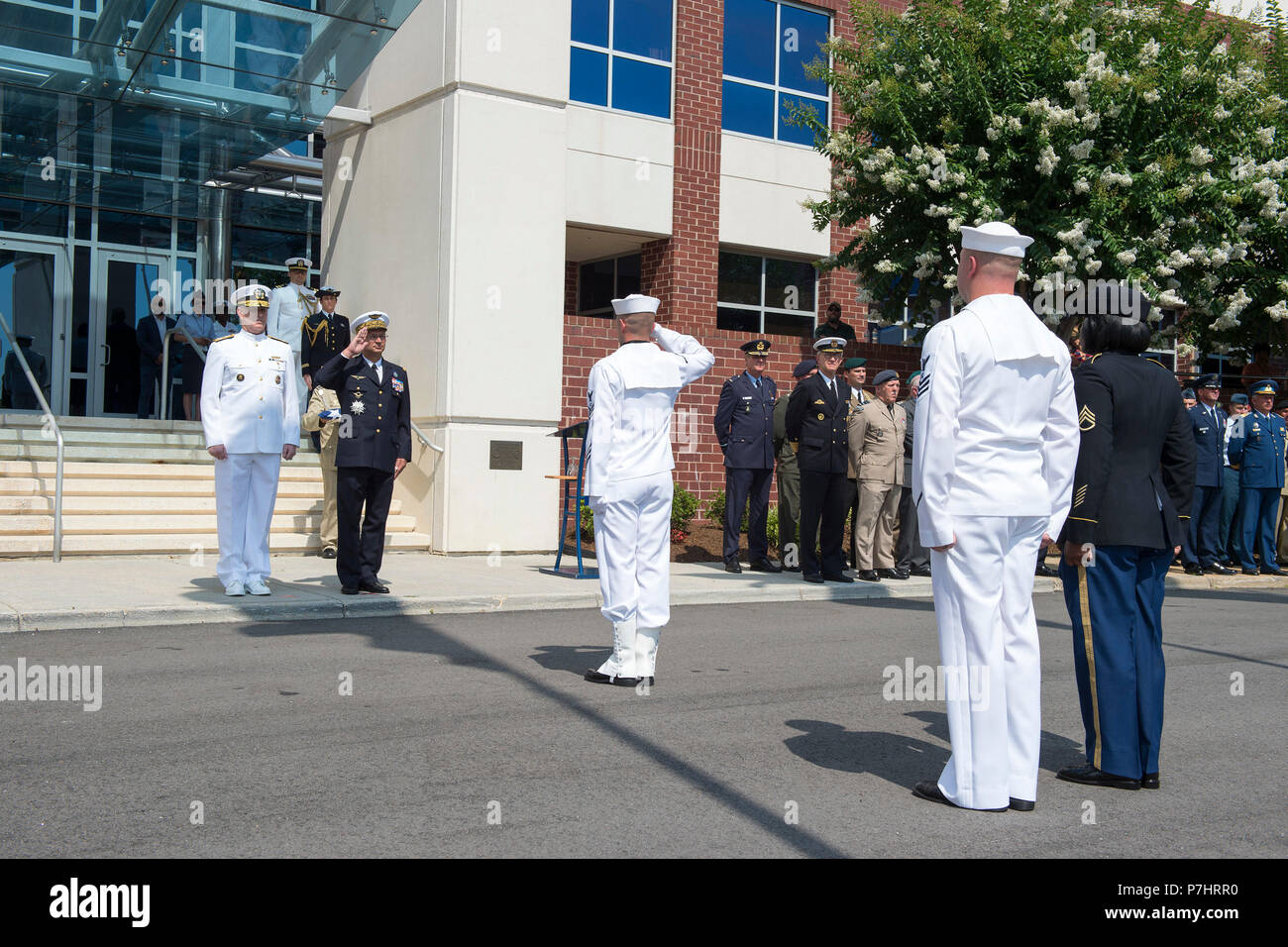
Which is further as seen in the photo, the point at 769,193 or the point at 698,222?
the point at 769,193

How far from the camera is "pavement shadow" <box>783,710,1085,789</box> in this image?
222 inches

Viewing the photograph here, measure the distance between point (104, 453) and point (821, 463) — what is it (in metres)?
7.73

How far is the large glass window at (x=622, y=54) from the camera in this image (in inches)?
733

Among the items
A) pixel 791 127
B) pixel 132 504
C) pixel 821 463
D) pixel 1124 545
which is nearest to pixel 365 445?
pixel 132 504

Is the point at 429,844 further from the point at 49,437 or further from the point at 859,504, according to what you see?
the point at 49,437

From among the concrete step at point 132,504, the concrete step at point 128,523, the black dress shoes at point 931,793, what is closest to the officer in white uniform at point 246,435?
the concrete step at point 128,523

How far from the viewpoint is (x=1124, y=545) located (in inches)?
213

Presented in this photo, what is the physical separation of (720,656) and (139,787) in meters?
4.33

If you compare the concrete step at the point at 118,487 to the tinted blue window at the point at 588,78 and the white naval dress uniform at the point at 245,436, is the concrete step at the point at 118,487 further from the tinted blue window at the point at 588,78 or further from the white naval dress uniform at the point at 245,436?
the tinted blue window at the point at 588,78

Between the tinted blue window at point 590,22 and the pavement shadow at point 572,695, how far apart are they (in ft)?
37.9

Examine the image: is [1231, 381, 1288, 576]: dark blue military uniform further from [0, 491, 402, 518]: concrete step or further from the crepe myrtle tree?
[0, 491, 402, 518]: concrete step

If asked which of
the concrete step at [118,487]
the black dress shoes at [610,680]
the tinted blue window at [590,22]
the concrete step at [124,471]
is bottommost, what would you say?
the black dress shoes at [610,680]

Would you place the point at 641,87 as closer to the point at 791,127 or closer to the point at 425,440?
the point at 791,127

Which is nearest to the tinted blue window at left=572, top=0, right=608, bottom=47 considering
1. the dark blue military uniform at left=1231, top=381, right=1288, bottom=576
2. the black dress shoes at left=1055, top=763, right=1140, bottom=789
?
the dark blue military uniform at left=1231, top=381, right=1288, bottom=576
